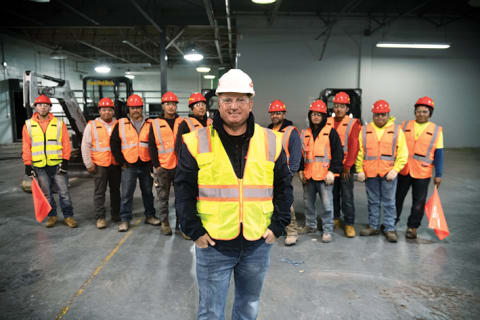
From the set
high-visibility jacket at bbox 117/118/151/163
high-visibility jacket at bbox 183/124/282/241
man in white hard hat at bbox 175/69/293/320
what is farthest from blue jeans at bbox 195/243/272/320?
high-visibility jacket at bbox 117/118/151/163

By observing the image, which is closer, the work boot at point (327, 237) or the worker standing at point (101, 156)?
the work boot at point (327, 237)

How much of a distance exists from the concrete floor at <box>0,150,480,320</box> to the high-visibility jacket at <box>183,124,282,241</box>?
1.40m

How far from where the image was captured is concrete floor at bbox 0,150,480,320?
111 inches

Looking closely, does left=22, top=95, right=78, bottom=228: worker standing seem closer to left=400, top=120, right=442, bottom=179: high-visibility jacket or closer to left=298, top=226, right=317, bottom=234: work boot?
left=298, top=226, right=317, bottom=234: work boot

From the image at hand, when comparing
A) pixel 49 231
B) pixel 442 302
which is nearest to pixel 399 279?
pixel 442 302

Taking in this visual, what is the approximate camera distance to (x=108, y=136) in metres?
4.88

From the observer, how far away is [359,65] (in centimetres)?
1352

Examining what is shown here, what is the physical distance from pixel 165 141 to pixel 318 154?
2202mm

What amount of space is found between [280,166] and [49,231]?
4505 millimetres

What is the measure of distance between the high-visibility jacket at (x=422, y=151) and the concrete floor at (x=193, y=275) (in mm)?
1008

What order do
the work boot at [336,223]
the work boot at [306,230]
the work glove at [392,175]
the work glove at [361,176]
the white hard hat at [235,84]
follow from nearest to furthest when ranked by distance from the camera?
1. the white hard hat at [235,84]
2. the work glove at [392,175]
3. the work glove at [361,176]
4. the work boot at [306,230]
5. the work boot at [336,223]

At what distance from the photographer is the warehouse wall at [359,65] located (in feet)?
43.2

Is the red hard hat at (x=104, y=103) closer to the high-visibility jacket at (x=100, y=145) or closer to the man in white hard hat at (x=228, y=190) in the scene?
the high-visibility jacket at (x=100, y=145)

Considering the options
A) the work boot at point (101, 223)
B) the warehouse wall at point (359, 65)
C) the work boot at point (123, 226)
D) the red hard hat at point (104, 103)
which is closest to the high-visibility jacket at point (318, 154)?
the work boot at point (123, 226)
